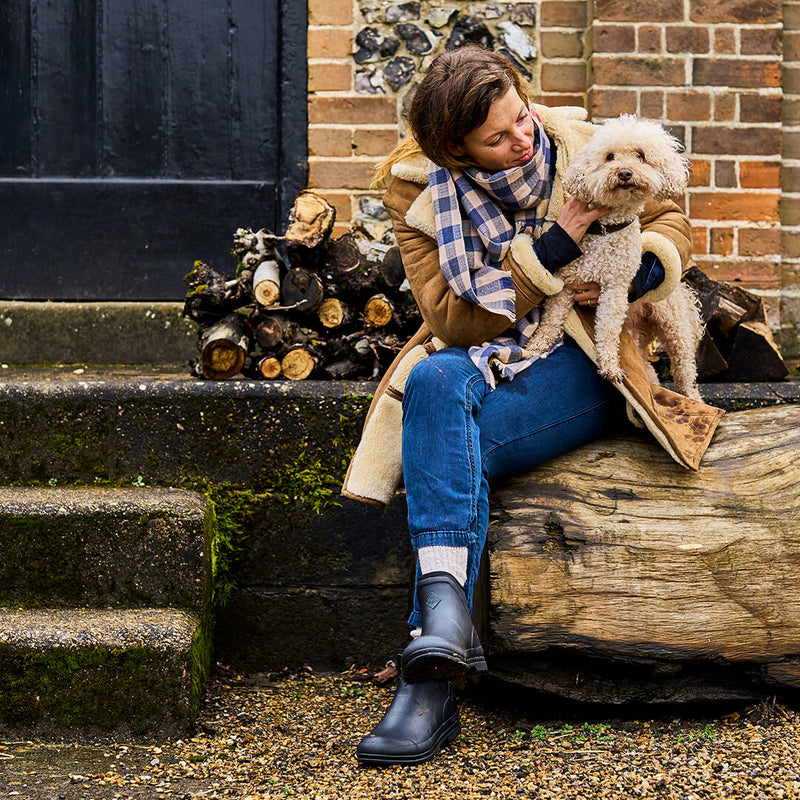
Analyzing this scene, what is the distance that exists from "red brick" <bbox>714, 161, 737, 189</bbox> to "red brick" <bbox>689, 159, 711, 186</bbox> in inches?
1.2

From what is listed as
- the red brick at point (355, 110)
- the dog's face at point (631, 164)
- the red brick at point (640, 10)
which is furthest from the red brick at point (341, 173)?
the dog's face at point (631, 164)

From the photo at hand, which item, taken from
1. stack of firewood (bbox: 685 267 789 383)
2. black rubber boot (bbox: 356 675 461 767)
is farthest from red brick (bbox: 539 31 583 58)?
black rubber boot (bbox: 356 675 461 767)

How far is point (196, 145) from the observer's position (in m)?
4.07

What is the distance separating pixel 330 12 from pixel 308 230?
1.19 meters

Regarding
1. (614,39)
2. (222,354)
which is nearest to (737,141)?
(614,39)

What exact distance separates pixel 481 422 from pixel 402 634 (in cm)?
93

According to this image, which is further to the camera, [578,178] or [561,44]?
[561,44]

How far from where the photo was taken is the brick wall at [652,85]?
12.1 ft

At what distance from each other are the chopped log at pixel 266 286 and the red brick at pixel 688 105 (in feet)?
5.62

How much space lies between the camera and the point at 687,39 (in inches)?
145

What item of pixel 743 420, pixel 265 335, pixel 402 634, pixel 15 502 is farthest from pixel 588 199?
pixel 15 502

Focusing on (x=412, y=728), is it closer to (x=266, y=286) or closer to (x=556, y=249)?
(x=556, y=249)

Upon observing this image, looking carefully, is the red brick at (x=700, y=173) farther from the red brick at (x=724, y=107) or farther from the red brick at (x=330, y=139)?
the red brick at (x=330, y=139)

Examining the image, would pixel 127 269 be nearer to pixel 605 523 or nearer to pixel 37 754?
pixel 37 754
